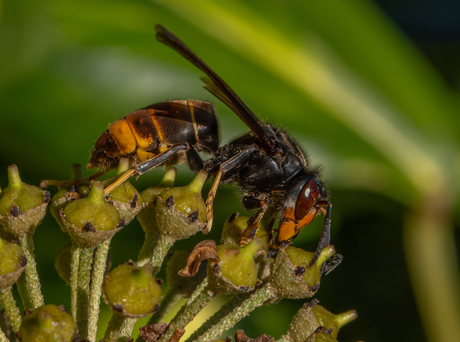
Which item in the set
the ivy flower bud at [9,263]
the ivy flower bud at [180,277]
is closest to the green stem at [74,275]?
the ivy flower bud at [9,263]

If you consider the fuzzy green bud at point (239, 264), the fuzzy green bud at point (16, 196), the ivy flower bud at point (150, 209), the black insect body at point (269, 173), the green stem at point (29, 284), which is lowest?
the green stem at point (29, 284)

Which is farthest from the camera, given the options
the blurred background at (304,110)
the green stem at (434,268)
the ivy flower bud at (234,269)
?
the green stem at (434,268)

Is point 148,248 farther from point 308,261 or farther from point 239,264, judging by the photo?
point 308,261

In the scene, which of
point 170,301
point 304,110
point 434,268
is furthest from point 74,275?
point 434,268

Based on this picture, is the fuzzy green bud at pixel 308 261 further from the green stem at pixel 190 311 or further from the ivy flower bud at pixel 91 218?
the ivy flower bud at pixel 91 218

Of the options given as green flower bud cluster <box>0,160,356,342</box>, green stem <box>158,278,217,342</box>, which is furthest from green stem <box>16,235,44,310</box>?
green stem <box>158,278,217,342</box>

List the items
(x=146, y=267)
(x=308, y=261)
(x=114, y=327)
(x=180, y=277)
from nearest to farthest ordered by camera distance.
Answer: (x=146, y=267) → (x=114, y=327) → (x=308, y=261) → (x=180, y=277)

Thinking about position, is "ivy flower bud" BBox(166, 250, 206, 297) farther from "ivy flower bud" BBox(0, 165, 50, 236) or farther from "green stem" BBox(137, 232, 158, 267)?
"ivy flower bud" BBox(0, 165, 50, 236)
